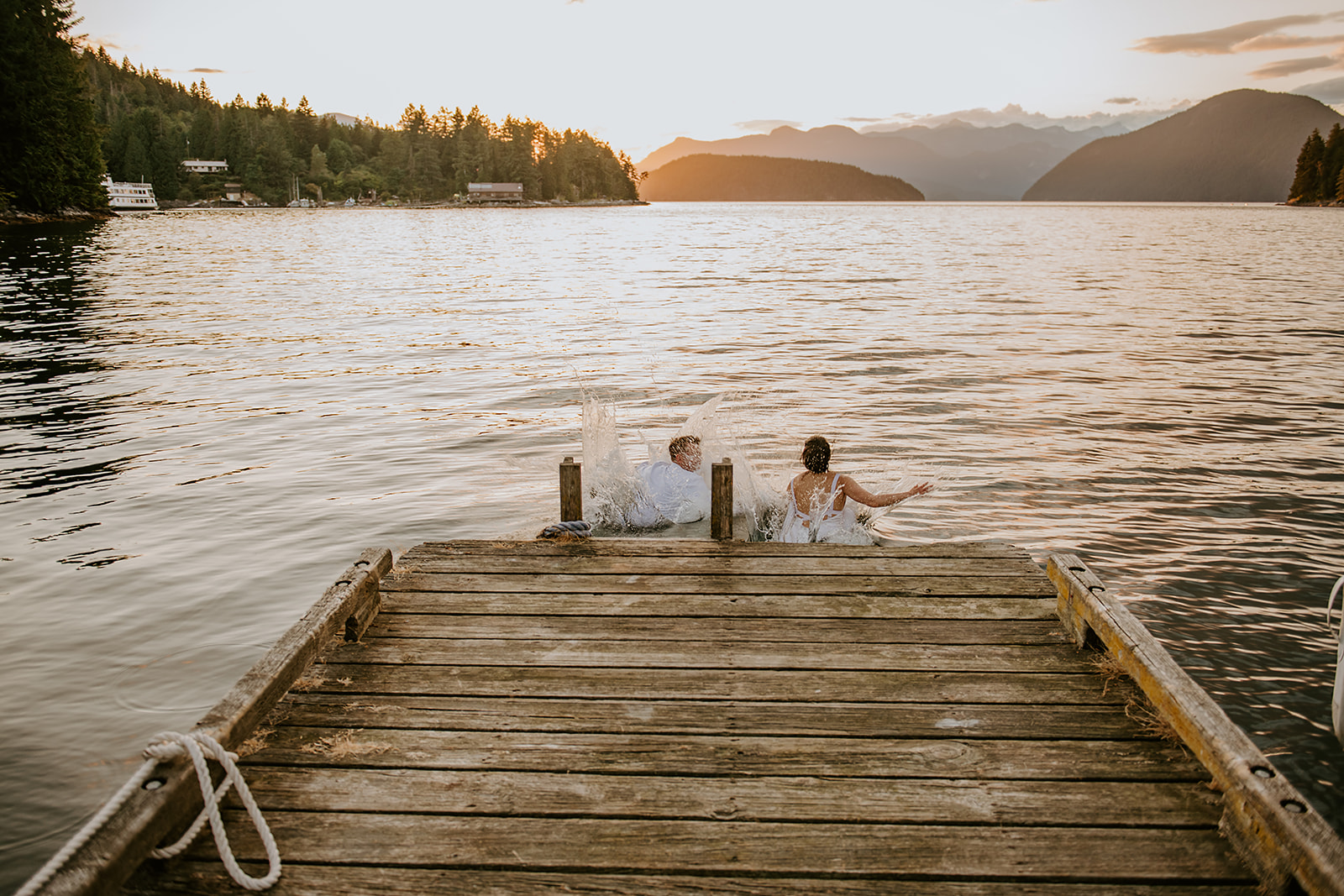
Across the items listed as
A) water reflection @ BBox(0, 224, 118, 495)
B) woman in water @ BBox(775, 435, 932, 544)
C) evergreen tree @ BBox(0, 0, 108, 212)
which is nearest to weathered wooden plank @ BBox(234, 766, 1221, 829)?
woman in water @ BBox(775, 435, 932, 544)

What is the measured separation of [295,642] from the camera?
4.63 meters

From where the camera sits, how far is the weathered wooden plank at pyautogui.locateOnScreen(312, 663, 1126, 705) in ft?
14.7

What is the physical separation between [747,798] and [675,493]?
509 cm

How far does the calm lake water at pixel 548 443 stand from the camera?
6875mm

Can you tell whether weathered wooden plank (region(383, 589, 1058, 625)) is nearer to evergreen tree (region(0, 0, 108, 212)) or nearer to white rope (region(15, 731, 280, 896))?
white rope (region(15, 731, 280, 896))

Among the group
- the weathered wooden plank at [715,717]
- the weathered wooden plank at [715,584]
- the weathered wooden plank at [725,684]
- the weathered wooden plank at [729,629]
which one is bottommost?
the weathered wooden plank at [715,584]

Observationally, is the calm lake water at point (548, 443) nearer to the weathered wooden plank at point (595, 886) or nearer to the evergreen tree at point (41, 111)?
the weathered wooden plank at point (595, 886)

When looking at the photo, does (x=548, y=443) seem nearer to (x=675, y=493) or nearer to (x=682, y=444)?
(x=682, y=444)

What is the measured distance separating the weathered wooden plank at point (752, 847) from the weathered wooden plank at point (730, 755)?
36 centimetres

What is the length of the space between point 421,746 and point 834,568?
329 centimetres

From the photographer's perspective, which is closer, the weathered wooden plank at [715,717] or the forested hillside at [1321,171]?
the weathered wooden plank at [715,717]

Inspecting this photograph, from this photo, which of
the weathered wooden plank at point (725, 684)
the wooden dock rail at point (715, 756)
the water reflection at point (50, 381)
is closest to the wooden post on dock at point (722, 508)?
the wooden dock rail at point (715, 756)

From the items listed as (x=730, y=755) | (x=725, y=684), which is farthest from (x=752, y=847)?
(x=725, y=684)

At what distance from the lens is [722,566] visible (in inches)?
249
